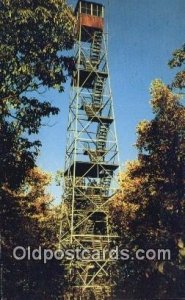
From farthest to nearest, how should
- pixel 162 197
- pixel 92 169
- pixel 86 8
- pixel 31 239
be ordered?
pixel 86 8 < pixel 92 169 < pixel 31 239 < pixel 162 197

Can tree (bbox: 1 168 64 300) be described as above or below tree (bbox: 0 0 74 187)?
below

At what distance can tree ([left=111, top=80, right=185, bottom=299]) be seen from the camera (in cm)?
2367

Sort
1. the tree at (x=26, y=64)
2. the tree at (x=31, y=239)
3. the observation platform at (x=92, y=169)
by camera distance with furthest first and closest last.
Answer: the observation platform at (x=92, y=169)
the tree at (x=31, y=239)
the tree at (x=26, y=64)

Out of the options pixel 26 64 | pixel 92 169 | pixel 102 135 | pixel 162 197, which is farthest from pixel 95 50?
pixel 26 64

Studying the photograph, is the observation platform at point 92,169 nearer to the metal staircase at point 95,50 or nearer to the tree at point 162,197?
the tree at point 162,197

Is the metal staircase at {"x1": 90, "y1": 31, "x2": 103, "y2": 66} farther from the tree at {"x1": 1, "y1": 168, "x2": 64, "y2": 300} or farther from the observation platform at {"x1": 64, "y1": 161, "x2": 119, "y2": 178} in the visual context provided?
the tree at {"x1": 1, "y1": 168, "x2": 64, "y2": 300}

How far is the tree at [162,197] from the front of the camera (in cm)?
2367

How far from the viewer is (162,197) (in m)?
24.7

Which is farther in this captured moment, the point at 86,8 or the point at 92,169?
the point at 86,8

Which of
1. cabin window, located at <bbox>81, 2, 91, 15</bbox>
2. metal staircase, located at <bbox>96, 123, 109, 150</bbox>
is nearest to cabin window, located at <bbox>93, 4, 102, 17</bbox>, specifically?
cabin window, located at <bbox>81, 2, 91, 15</bbox>

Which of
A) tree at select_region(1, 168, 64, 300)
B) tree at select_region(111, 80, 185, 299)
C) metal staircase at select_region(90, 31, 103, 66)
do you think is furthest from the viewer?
metal staircase at select_region(90, 31, 103, 66)

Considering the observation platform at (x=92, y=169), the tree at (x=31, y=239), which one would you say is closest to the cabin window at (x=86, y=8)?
the observation platform at (x=92, y=169)

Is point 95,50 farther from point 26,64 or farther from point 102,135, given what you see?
point 26,64

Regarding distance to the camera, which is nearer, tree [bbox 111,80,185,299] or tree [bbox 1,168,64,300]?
tree [bbox 111,80,185,299]
